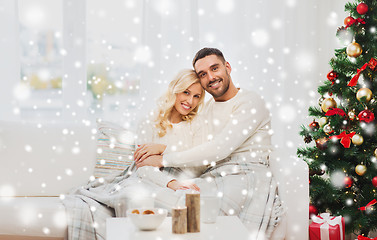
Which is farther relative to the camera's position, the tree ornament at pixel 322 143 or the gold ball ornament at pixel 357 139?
the tree ornament at pixel 322 143

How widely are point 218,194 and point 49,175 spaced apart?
1002mm

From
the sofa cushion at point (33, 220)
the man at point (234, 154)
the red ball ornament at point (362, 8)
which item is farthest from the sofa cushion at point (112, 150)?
the red ball ornament at point (362, 8)

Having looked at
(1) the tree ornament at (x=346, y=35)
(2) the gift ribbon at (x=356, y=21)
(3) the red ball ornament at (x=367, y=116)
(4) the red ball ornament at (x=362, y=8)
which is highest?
(4) the red ball ornament at (x=362, y=8)

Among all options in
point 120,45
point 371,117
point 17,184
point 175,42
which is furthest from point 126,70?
point 371,117

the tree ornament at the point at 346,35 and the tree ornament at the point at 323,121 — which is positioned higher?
the tree ornament at the point at 346,35

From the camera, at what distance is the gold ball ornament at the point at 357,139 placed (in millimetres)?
2369

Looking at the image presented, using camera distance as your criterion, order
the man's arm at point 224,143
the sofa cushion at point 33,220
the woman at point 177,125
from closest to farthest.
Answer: the sofa cushion at point 33,220
the man's arm at point 224,143
the woman at point 177,125

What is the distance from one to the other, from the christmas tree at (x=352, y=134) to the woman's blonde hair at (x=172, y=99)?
2.46ft

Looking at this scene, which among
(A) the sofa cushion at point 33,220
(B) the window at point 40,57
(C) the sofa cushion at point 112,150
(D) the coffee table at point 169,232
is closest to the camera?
(D) the coffee table at point 169,232

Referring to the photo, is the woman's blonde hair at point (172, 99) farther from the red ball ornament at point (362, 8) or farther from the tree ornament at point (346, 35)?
the red ball ornament at point (362, 8)

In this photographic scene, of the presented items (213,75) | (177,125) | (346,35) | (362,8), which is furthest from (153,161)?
(362,8)

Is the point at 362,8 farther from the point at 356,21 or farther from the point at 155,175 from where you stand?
the point at 155,175

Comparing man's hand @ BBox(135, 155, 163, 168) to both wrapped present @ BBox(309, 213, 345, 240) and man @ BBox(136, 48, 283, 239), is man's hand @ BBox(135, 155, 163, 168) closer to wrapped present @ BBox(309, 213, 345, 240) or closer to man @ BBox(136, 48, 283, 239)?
man @ BBox(136, 48, 283, 239)

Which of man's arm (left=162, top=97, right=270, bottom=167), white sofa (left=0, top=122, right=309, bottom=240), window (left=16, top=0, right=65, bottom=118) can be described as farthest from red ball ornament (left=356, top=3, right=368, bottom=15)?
window (left=16, top=0, right=65, bottom=118)
